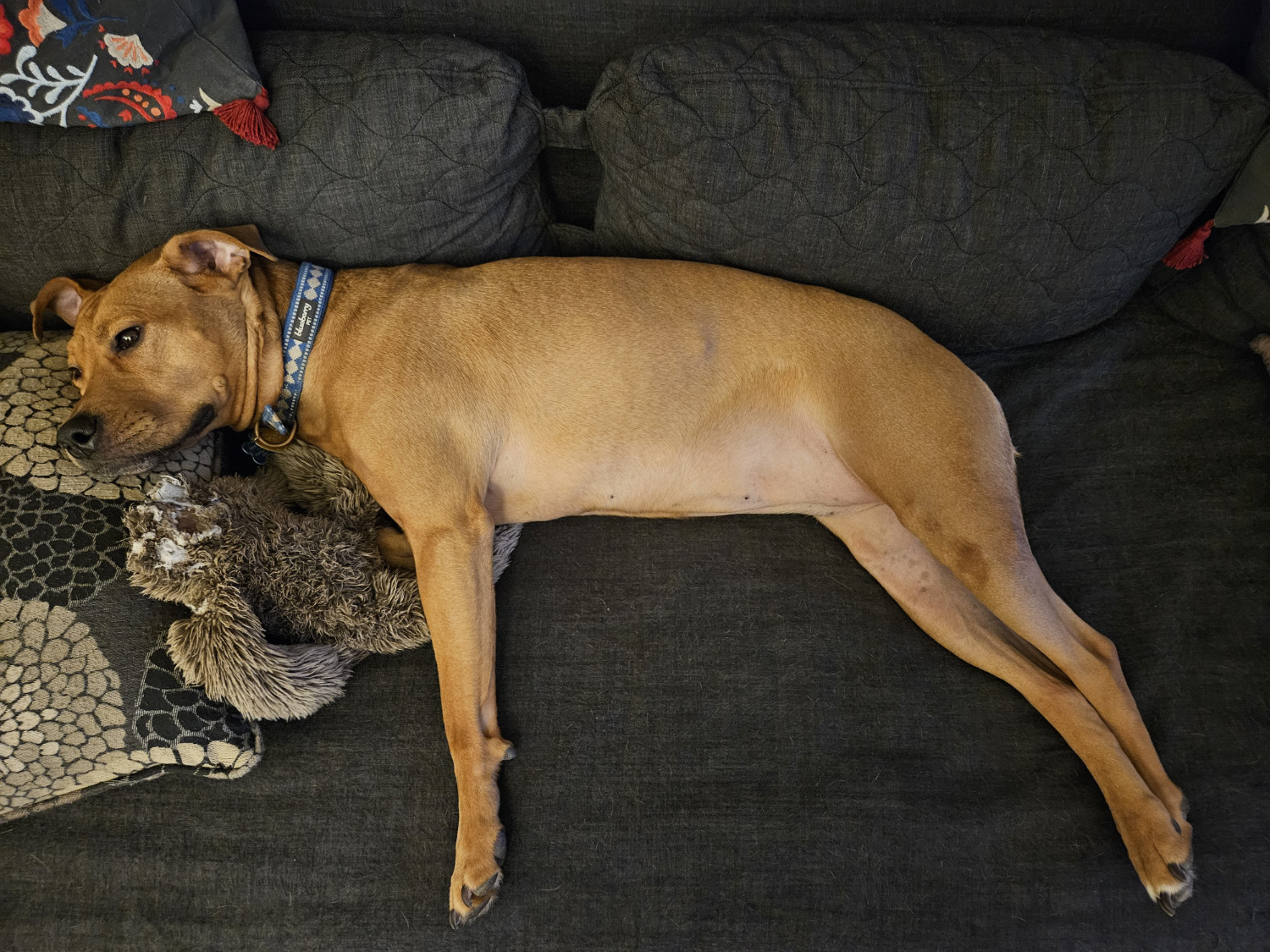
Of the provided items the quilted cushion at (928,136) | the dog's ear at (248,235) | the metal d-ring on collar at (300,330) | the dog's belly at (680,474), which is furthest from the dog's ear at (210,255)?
the quilted cushion at (928,136)

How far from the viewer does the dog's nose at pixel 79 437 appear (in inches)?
67.4

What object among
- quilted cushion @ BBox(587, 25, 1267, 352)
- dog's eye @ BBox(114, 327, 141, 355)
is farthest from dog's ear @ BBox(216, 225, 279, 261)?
quilted cushion @ BBox(587, 25, 1267, 352)

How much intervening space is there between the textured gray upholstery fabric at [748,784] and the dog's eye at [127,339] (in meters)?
0.96

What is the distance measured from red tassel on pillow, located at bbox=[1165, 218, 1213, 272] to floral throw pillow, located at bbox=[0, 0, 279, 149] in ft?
7.74

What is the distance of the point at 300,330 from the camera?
193 centimetres

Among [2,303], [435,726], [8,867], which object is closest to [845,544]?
[435,726]

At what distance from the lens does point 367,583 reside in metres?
1.90

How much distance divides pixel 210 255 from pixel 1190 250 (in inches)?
101

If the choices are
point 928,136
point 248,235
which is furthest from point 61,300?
point 928,136

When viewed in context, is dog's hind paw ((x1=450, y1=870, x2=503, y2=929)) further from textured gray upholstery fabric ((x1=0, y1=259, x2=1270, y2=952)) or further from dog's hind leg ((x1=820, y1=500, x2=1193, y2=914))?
dog's hind leg ((x1=820, y1=500, x2=1193, y2=914))

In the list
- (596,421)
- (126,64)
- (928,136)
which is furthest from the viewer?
(596,421)

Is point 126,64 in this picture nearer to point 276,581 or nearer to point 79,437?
point 79,437

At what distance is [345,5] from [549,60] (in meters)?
0.55

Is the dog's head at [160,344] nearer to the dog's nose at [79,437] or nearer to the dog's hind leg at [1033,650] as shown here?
the dog's nose at [79,437]
